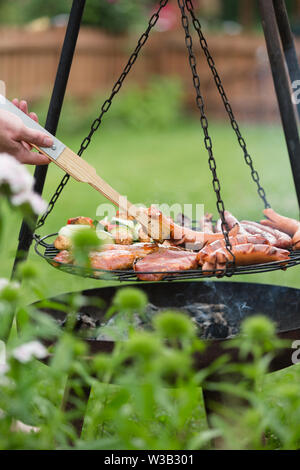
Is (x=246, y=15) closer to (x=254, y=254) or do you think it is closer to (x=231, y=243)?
(x=231, y=243)

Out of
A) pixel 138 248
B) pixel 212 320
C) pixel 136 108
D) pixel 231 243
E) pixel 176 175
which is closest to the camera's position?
pixel 231 243

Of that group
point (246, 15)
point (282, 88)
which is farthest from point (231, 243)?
point (246, 15)

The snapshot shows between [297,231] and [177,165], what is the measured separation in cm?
628

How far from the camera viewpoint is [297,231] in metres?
2.19

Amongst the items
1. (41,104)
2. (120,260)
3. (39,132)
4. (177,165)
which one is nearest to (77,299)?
(120,260)

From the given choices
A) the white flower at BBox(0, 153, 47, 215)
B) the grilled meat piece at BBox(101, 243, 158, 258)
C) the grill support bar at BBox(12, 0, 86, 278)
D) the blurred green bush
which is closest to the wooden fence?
the blurred green bush

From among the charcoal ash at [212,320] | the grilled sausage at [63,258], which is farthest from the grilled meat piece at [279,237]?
the grilled sausage at [63,258]

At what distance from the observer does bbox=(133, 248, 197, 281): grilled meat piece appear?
74.6 inches

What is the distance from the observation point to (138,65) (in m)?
11.9

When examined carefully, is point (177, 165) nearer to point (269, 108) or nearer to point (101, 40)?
point (269, 108)

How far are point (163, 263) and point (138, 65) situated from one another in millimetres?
10436

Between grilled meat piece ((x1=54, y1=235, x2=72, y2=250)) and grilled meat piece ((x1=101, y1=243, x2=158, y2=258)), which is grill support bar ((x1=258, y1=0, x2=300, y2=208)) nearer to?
grilled meat piece ((x1=101, y1=243, x2=158, y2=258))

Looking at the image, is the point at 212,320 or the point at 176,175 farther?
the point at 176,175
